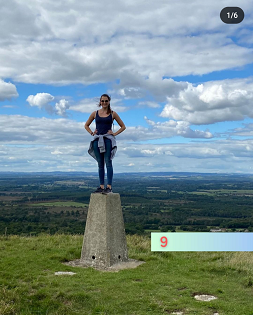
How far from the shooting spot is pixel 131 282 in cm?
737

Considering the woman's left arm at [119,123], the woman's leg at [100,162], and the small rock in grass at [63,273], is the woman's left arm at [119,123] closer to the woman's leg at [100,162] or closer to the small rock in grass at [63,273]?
the woman's leg at [100,162]

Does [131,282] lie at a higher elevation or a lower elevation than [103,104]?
lower

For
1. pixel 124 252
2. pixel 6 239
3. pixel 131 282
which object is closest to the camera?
pixel 131 282

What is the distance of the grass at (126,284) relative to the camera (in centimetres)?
602

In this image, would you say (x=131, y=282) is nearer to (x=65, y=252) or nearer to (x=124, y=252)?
(x=124, y=252)

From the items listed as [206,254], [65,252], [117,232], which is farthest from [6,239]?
[206,254]

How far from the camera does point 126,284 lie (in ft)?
23.7

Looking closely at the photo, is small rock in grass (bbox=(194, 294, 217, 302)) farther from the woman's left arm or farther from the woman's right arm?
the woman's right arm

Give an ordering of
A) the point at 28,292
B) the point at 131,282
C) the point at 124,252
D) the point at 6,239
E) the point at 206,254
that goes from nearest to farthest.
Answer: the point at 28,292
the point at 131,282
the point at 124,252
the point at 206,254
the point at 6,239

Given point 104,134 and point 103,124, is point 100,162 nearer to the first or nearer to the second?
point 104,134

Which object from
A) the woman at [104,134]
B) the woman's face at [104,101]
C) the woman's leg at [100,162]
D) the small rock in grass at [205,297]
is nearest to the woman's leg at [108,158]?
the woman at [104,134]

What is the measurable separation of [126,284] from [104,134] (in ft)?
13.3

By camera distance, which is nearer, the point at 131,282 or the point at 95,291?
the point at 95,291

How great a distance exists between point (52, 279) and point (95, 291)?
1220 millimetres
